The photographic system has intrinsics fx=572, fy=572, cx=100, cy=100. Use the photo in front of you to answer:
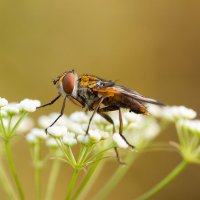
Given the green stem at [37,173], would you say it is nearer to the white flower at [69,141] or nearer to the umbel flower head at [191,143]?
the white flower at [69,141]

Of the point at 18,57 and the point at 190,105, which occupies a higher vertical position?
the point at 18,57

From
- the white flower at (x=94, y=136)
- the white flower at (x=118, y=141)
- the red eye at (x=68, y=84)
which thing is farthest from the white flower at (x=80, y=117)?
the white flower at (x=94, y=136)

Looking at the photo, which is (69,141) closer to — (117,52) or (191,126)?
(191,126)

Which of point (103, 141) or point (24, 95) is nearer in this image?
point (103, 141)

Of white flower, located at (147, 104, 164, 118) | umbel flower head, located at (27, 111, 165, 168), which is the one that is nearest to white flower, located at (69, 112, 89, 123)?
umbel flower head, located at (27, 111, 165, 168)

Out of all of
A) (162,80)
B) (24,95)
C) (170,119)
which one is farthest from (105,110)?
(162,80)

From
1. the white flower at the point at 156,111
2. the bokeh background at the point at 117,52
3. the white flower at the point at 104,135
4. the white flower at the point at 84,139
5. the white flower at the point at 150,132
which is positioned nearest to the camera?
the white flower at the point at 84,139

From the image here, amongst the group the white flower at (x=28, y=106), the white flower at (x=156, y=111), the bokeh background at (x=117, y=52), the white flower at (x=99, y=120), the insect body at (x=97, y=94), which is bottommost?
the white flower at (x=28, y=106)

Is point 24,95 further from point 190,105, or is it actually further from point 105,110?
point 105,110

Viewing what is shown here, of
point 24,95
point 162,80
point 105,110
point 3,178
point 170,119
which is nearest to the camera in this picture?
point 3,178
